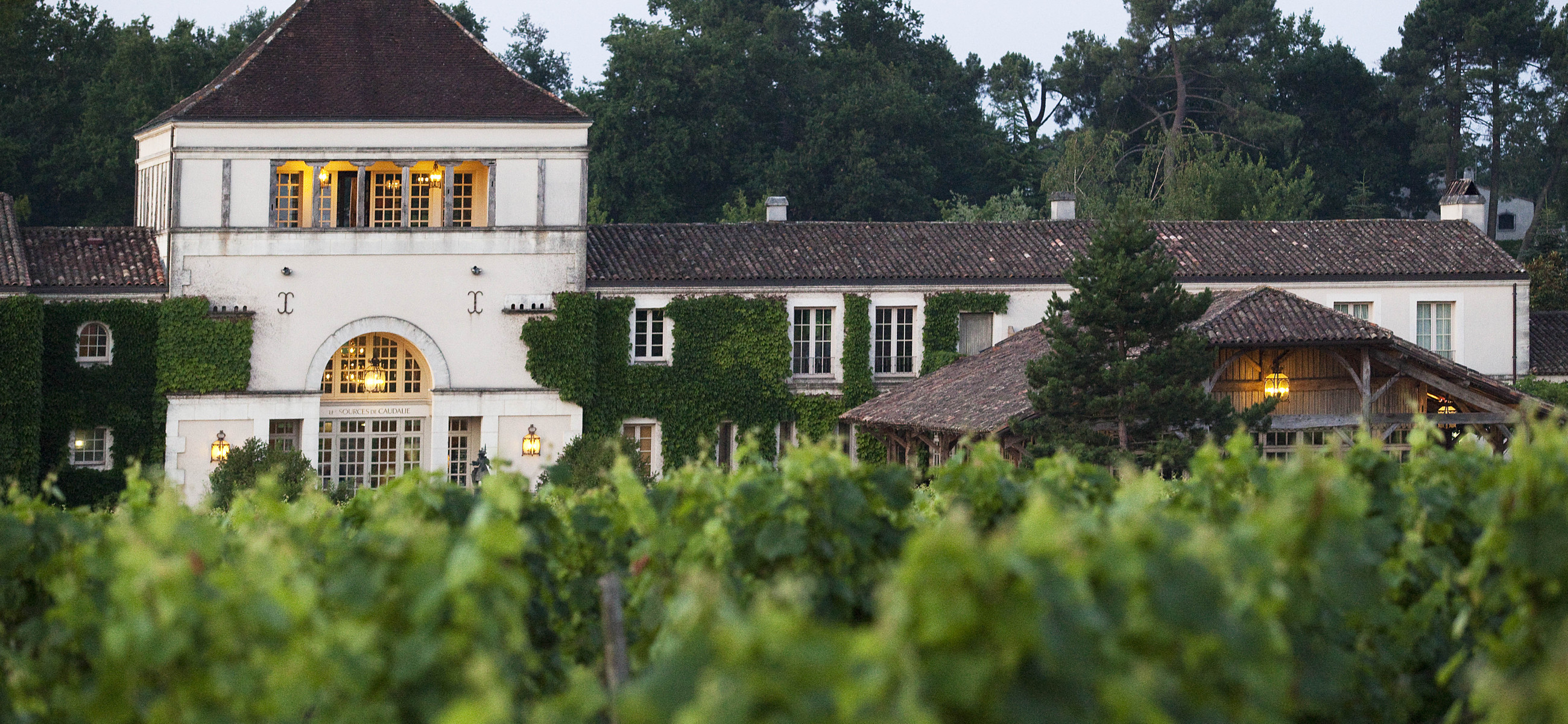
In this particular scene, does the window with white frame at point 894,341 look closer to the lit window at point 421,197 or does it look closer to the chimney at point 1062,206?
the chimney at point 1062,206

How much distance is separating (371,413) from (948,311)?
11.2 metres

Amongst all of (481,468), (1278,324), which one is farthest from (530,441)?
(1278,324)

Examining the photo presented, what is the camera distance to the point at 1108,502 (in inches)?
294

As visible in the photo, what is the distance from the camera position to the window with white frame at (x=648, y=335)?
103ft

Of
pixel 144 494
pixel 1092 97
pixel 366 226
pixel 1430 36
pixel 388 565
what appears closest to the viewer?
pixel 388 565

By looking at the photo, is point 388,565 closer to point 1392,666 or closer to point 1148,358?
point 1392,666

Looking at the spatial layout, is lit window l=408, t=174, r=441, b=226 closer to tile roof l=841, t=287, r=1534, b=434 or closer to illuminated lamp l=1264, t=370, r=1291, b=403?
tile roof l=841, t=287, r=1534, b=434

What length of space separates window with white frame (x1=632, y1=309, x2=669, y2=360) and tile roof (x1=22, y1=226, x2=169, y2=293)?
8.58 metres

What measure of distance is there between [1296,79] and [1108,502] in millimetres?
57970

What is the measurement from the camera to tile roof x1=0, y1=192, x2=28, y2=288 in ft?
91.8

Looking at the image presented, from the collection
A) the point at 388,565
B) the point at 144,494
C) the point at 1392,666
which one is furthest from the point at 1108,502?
the point at 144,494

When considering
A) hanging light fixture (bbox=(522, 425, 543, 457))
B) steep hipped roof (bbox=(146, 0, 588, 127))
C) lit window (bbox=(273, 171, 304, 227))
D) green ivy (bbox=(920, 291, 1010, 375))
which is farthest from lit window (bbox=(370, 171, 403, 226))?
green ivy (bbox=(920, 291, 1010, 375))

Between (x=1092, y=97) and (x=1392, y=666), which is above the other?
(x=1092, y=97)

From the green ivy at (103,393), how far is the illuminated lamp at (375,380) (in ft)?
11.9
